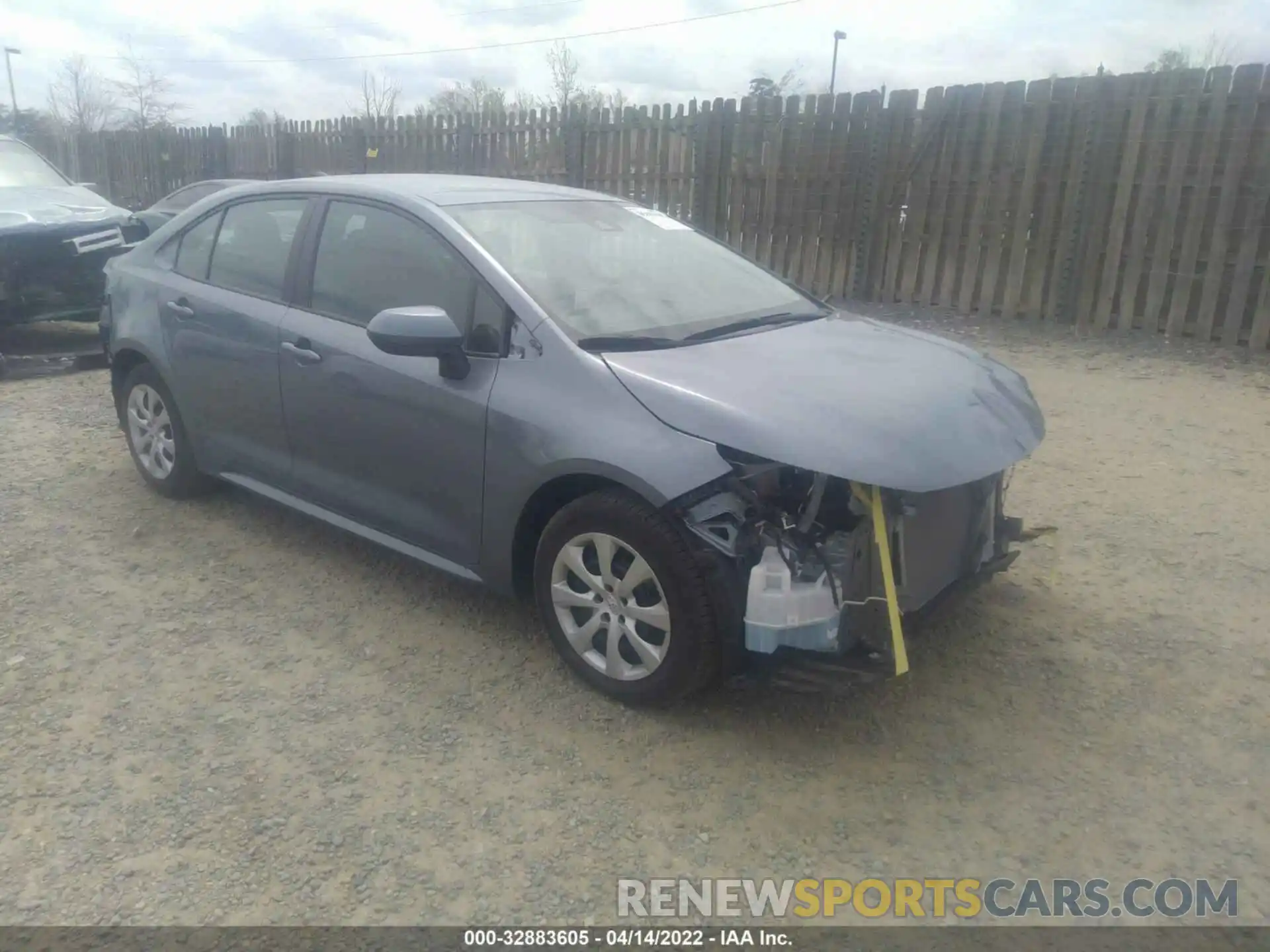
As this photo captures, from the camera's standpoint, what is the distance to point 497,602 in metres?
4.00

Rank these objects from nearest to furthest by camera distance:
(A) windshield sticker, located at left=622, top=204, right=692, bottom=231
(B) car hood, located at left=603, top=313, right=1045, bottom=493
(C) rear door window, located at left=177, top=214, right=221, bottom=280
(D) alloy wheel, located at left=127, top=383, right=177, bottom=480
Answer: (B) car hood, located at left=603, top=313, right=1045, bottom=493
(A) windshield sticker, located at left=622, top=204, right=692, bottom=231
(C) rear door window, located at left=177, top=214, right=221, bottom=280
(D) alloy wheel, located at left=127, top=383, right=177, bottom=480

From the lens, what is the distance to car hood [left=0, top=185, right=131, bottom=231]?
8.16 m

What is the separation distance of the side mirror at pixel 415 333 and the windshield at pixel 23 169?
26.2 feet

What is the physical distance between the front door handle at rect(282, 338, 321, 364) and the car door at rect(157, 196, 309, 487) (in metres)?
0.10

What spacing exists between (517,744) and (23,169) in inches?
375

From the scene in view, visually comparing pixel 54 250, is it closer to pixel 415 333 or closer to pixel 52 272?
pixel 52 272

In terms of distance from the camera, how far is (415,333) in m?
3.27

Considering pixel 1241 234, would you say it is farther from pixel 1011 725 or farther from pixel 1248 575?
pixel 1011 725

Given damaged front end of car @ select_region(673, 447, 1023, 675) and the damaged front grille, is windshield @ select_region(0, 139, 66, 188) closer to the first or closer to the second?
the damaged front grille

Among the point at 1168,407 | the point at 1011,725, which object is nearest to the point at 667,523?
the point at 1011,725

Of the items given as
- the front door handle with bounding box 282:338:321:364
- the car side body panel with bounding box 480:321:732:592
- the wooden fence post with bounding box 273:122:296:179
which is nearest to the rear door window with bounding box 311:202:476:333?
the front door handle with bounding box 282:338:321:364

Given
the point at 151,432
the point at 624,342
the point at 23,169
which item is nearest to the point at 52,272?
the point at 23,169

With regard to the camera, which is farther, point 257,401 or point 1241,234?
point 1241,234

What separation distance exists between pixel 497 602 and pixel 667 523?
4.25ft
